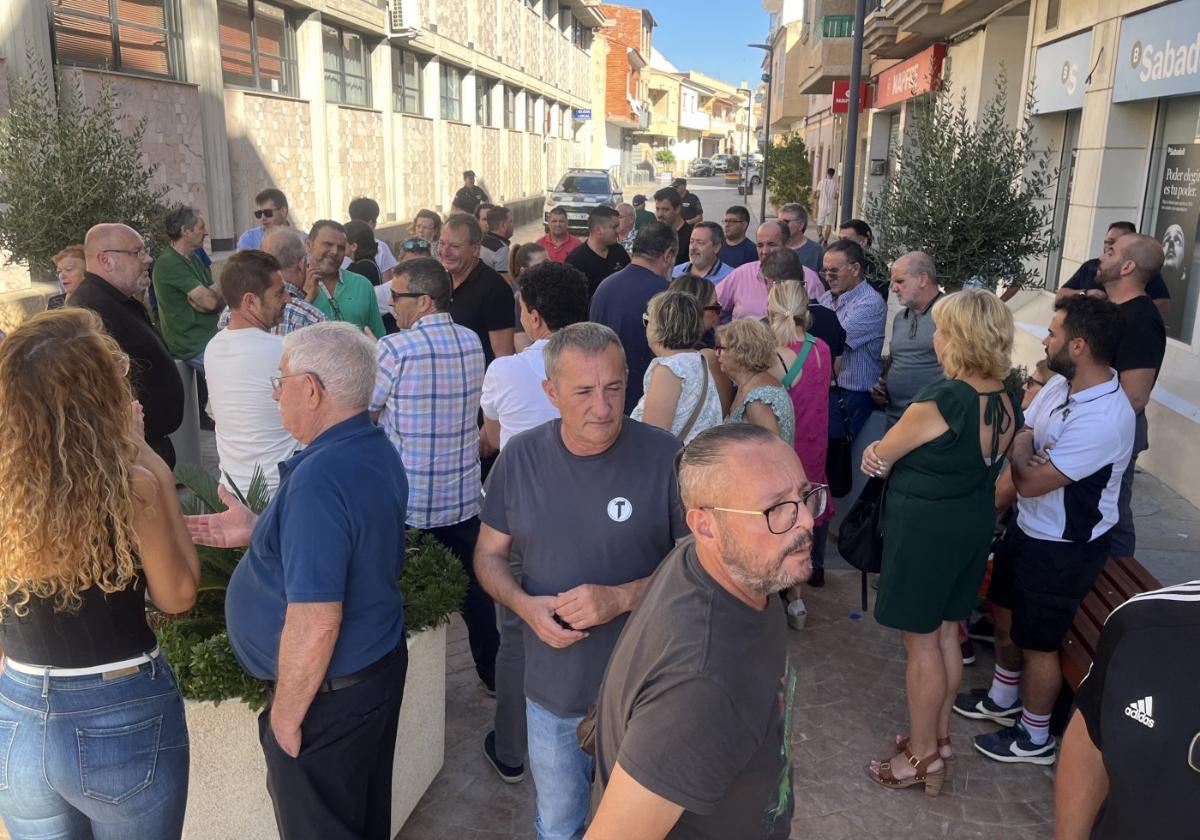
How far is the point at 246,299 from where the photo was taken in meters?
3.99

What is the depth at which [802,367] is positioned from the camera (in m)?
4.89

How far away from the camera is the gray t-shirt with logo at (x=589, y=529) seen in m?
2.72

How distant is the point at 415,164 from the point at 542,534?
22.1 meters

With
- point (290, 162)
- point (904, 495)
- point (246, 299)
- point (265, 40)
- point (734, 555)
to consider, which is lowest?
point (904, 495)

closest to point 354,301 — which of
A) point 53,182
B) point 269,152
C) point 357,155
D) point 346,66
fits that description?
point 53,182

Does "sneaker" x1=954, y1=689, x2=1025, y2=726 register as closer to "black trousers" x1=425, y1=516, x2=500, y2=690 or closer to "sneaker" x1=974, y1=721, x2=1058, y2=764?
"sneaker" x1=974, y1=721, x2=1058, y2=764

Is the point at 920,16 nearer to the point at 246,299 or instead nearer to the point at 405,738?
the point at 246,299

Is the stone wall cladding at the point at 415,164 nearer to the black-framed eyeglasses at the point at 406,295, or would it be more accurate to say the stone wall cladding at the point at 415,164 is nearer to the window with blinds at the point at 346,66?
the window with blinds at the point at 346,66

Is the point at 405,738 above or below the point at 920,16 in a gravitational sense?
below

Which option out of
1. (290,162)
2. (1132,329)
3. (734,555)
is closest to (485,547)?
(734,555)

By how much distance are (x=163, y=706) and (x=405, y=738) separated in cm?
127

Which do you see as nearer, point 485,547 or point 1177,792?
point 1177,792

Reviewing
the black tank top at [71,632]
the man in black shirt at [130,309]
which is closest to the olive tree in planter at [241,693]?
the black tank top at [71,632]

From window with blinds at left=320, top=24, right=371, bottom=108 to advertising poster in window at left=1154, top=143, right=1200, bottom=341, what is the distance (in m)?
15.0
